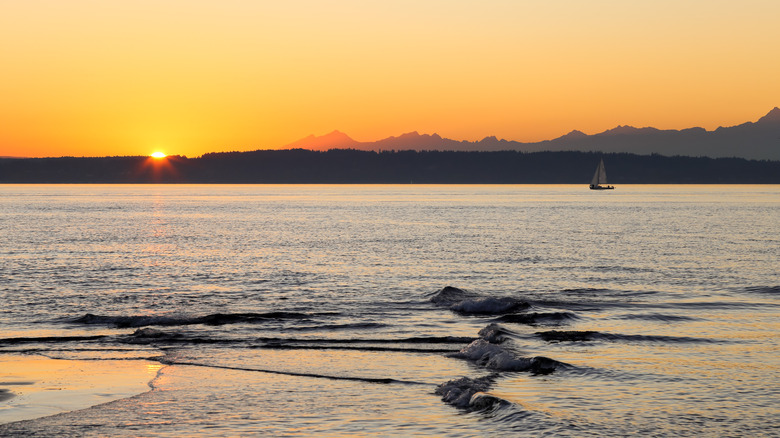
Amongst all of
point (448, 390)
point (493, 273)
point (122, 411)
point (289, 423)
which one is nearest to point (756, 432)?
point (448, 390)

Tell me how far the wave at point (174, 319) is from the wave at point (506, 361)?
10.9 metres

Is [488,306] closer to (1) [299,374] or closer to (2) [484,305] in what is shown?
(2) [484,305]

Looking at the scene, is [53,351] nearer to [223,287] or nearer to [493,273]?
[223,287]

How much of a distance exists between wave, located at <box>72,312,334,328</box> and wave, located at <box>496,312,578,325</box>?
844 cm

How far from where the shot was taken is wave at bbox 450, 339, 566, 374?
23547mm

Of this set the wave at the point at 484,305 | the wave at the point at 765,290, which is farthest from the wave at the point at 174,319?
the wave at the point at 765,290

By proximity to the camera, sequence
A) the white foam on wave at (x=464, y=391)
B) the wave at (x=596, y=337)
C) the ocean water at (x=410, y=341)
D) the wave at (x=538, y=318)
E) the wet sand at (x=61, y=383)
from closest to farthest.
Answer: the ocean water at (x=410, y=341) → the wet sand at (x=61, y=383) → the white foam on wave at (x=464, y=391) → the wave at (x=596, y=337) → the wave at (x=538, y=318)

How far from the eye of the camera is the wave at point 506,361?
77.3 ft

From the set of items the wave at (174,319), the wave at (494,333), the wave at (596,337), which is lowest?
the wave at (174,319)

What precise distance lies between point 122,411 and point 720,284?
3755cm

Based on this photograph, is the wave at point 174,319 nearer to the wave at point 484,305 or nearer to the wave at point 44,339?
the wave at point 44,339

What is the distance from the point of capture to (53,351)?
26.2 m

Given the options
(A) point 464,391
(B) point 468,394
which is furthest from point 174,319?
(B) point 468,394

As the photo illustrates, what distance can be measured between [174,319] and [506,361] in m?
15.4
